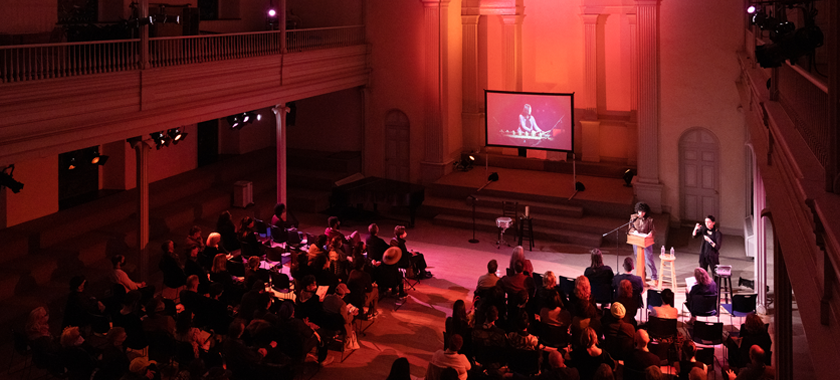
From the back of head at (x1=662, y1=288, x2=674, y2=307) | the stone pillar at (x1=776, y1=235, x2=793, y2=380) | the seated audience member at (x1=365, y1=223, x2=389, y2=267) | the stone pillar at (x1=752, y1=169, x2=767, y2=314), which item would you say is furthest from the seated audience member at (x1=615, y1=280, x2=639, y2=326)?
the seated audience member at (x1=365, y1=223, x2=389, y2=267)

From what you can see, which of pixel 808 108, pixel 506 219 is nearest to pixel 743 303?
pixel 808 108

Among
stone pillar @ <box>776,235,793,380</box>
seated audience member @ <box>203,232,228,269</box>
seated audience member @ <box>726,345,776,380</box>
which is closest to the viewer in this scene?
seated audience member @ <box>726,345,776,380</box>

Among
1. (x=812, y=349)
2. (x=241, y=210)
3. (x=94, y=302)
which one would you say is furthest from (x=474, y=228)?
(x=812, y=349)

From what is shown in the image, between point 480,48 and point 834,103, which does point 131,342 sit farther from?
point 480,48

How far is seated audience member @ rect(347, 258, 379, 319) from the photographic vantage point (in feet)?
36.7

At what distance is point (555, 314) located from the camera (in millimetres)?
9742

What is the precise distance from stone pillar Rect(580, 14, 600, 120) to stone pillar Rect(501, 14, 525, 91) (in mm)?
1753

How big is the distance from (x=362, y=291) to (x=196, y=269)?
106 inches

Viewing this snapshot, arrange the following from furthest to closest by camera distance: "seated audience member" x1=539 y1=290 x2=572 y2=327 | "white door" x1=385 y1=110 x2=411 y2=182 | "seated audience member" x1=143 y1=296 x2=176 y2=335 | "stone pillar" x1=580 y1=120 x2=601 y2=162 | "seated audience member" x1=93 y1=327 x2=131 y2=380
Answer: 1. "white door" x1=385 y1=110 x2=411 y2=182
2. "stone pillar" x1=580 y1=120 x2=601 y2=162
3. "seated audience member" x1=539 y1=290 x2=572 y2=327
4. "seated audience member" x1=143 y1=296 x2=176 y2=335
5. "seated audience member" x1=93 y1=327 x2=131 y2=380

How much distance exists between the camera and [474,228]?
17.0m

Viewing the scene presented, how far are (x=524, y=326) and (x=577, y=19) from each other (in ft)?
41.2

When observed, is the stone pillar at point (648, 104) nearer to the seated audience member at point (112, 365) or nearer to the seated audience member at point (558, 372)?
the seated audience member at point (558, 372)

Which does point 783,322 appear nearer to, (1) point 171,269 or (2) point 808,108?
(2) point 808,108

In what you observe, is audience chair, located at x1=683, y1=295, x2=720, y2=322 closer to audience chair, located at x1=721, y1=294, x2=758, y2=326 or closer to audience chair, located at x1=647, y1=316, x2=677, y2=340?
audience chair, located at x1=721, y1=294, x2=758, y2=326
